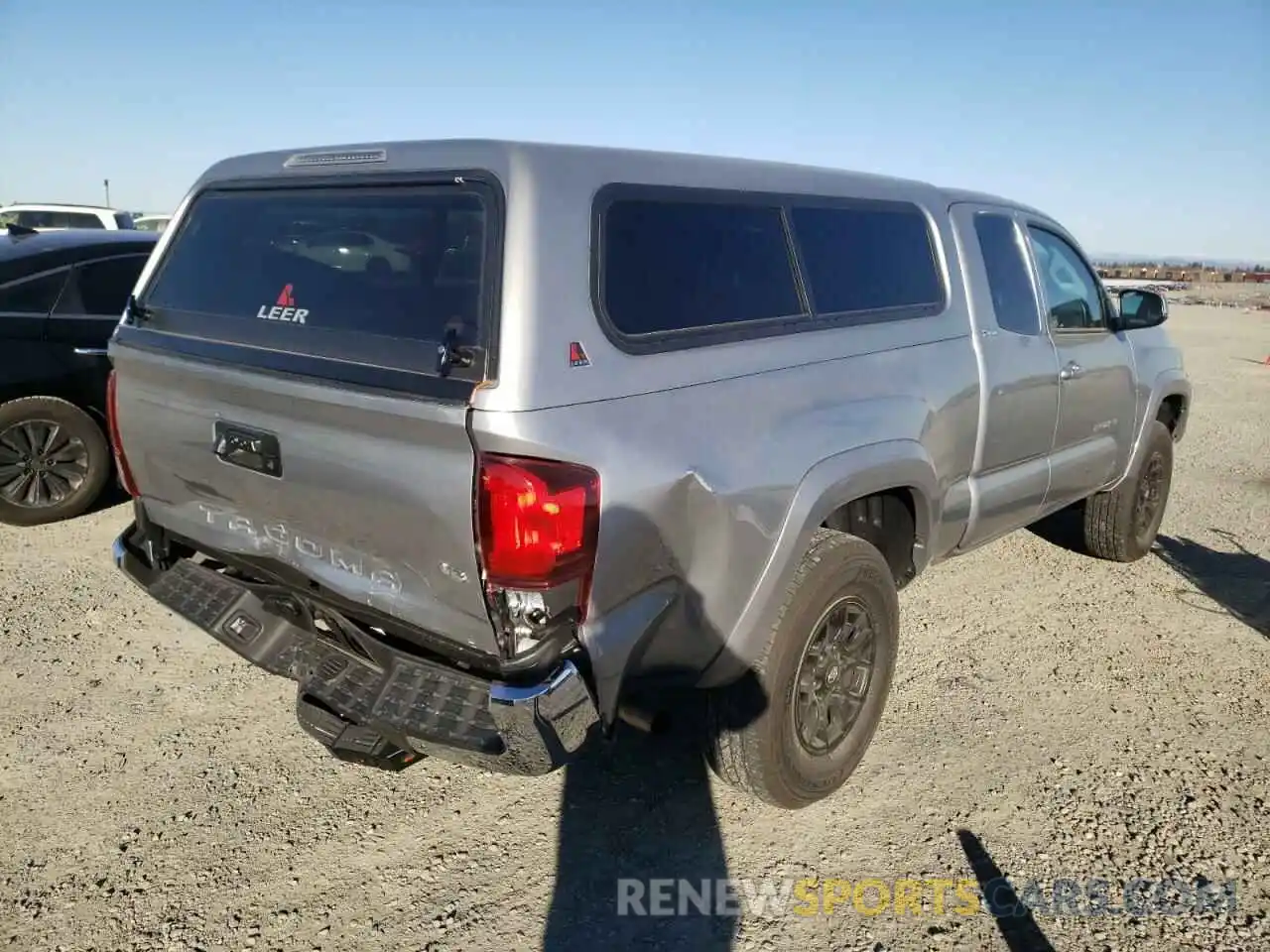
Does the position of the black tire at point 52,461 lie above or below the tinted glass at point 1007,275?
below

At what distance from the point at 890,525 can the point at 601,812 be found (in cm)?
152

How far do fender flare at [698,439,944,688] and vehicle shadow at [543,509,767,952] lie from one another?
8 cm

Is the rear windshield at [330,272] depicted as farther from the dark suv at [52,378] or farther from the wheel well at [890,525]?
the dark suv at [52,378]

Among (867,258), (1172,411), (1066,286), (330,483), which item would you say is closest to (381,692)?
(330,483)

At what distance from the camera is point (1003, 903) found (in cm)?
266

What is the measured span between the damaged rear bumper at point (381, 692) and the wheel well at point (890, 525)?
158 cm

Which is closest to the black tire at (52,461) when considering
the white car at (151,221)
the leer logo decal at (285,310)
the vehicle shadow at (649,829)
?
the leer logo decal at (285,310)

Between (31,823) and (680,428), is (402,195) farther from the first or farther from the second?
(31,823)

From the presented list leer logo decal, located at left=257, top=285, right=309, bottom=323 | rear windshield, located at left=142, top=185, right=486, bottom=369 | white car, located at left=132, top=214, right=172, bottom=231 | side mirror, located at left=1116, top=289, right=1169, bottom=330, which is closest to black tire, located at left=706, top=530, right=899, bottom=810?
rear windshield, located at left=142, top=185, right=486, bottom=369

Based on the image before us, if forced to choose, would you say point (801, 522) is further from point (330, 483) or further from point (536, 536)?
point (330, 483)

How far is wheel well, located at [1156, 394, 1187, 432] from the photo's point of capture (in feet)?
18.3

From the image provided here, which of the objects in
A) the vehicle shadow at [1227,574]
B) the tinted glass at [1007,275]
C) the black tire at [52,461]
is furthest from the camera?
the black tire at [52,461]

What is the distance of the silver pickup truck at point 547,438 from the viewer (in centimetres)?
220

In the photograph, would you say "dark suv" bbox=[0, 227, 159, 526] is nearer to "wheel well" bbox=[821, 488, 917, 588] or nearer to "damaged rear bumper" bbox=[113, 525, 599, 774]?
"damaged rear bumper" bbox=[113, 525, 599, 774]
